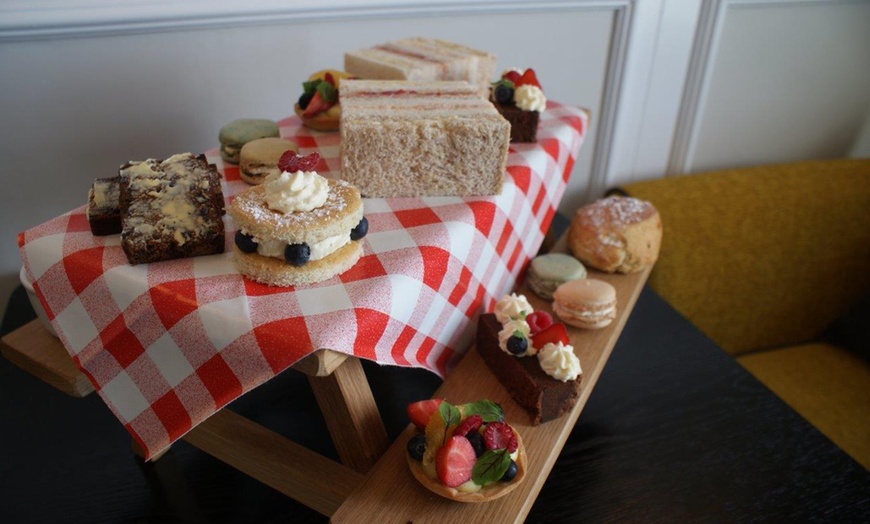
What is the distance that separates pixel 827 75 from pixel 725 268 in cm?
95

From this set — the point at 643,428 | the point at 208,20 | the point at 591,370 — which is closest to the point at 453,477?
the point at 591,370

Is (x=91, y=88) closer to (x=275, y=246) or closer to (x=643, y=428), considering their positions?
(x=275, y=246)

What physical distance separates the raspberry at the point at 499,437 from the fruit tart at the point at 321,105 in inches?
27.7

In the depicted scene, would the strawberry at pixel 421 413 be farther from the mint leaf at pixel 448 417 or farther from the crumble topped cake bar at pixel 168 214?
the crumble topped cake bar at pixel 168 214

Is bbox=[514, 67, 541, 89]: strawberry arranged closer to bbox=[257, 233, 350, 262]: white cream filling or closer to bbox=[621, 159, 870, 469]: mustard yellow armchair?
bbox=[257, 233, 350, 262]: white cream filling

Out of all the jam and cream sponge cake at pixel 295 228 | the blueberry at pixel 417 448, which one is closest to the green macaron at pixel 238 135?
the jam and cream sponge cake at pixel 295 228

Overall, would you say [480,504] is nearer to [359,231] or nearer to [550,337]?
[550,337]

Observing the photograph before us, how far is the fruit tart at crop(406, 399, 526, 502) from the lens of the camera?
855 mm

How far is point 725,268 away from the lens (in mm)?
2086

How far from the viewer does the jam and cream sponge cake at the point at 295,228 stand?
812 millimetres

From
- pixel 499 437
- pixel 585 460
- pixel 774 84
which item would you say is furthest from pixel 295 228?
pixel 774 84

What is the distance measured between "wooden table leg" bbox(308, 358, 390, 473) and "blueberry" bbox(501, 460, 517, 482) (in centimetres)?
22

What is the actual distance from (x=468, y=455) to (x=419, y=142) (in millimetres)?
495

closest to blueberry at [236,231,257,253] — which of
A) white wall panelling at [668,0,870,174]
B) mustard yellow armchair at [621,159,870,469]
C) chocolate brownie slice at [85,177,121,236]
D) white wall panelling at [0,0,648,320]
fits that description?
chocolate brownie slice at [85,177,121,236]
